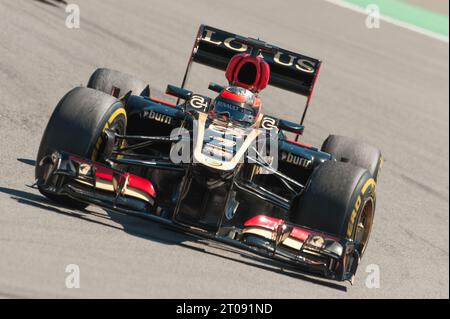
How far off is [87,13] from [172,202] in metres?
12.3

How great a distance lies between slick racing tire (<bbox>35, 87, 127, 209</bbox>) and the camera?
33.1 ft

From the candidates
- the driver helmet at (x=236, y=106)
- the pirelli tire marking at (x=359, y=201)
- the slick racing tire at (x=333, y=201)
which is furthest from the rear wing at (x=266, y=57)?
the slick racing tire at (x=333, y=201)

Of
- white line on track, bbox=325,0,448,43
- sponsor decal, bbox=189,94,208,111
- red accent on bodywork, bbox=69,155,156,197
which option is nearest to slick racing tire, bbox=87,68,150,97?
sponsor decal, bbox=189,94,208,111

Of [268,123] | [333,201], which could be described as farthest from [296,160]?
[333,201]

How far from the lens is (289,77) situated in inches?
509

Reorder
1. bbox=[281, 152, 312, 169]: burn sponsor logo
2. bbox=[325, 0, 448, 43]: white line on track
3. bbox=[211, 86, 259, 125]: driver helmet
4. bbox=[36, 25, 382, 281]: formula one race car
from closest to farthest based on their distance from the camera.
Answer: bbox=[36, 25, 382, 281]: formula one race car
bbox=[281, 152, 312, 169]: burn sponsor logo
bbox=[211, 86, 259, 125]: driver helmet
bbox=[325, 0, 448, 43]: white line on track

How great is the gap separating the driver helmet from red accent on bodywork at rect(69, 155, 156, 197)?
1.51 meters

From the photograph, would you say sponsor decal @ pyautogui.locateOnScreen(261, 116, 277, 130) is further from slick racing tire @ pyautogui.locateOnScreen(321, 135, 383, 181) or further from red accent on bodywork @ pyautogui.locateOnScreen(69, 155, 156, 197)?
red accent on bodywork @ pyautogui.locateOnScreen(69, 155, 156, 197)

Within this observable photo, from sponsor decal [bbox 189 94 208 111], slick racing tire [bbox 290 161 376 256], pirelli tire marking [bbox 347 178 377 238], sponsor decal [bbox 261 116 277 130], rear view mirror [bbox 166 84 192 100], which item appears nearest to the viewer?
slick racing tire [bbox 290 161 376 256]

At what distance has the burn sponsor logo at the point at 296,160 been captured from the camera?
11.3 meters

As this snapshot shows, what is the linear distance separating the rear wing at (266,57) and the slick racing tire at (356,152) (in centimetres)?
55

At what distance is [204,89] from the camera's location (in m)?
19.0
